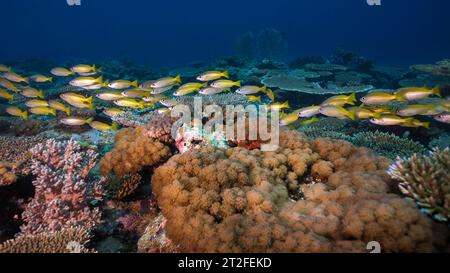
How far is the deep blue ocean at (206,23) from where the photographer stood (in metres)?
110

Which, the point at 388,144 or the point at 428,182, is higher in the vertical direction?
the point at 428,182

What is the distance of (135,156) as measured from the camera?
5156 millimetres

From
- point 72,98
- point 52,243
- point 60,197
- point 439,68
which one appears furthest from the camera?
point 439,68

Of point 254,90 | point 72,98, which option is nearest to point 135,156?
point 72,98

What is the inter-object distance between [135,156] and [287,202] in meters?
3.01

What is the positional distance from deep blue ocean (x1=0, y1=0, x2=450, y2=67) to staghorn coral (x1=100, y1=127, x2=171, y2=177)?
321 ft

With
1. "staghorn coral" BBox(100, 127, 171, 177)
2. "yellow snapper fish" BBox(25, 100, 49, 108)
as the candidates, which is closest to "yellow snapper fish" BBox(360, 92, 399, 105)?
"staghorn coral" BBox(100, 127, 171, 177)

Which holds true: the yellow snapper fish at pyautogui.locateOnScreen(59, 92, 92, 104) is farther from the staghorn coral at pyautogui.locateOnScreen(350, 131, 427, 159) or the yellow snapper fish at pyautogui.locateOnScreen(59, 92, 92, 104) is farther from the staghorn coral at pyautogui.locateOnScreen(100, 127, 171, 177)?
the staghorn coral at pyautogui.locateOnScreen(350, 131, 427, 159)

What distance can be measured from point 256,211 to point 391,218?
150 centimetres

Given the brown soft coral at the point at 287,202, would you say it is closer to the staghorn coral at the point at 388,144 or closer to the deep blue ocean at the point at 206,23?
the staghorn coral at the point at 388,144

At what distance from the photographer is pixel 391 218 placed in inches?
109

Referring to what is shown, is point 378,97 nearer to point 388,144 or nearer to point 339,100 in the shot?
point 339,100

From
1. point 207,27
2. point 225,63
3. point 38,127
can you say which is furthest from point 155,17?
point 38,127
